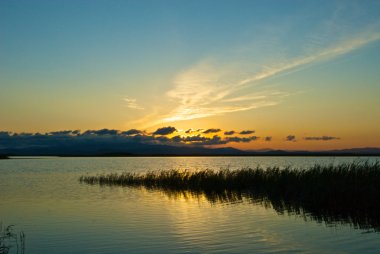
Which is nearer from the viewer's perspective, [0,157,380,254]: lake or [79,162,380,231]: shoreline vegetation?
[0,157,380,254]: lake

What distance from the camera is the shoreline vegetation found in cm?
1973

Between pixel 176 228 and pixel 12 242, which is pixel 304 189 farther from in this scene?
pixel 12 242

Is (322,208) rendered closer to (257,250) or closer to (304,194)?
(304,194)

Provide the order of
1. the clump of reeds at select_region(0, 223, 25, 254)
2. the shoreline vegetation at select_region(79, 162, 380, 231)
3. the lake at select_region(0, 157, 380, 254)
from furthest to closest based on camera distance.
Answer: the shoreline vegetation at select_region(79, 162, 380, 231), the lake at select_region(0, 157, 380, 254), the clump of reeds at select_region(0, 223, 25, 254)

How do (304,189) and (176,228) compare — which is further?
(304,189)

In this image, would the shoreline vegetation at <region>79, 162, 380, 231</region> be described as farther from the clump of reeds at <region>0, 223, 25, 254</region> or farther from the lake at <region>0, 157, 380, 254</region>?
the clump of reeds at <region>0, 223, 25, 254</region>

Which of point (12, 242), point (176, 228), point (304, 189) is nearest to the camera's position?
point (12, 242)

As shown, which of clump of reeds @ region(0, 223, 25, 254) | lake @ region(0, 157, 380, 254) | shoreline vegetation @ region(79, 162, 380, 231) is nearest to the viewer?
clump of reeds @ region(0, 223, 25, 254)

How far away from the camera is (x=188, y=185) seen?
116 ft

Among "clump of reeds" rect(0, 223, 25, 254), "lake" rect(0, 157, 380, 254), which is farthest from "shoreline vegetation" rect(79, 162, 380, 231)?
"clump of reeds" rect(0, 223, 25, 254)

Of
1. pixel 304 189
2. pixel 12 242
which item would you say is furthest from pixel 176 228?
pixel 304 189

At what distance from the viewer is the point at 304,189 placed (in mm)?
24281

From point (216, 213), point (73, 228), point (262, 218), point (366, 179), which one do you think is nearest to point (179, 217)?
point (216, 213)

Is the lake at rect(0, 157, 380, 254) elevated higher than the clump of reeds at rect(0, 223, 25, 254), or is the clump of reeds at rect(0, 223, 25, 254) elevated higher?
the clump of reeds at rect(0, 223, 25, 254)
